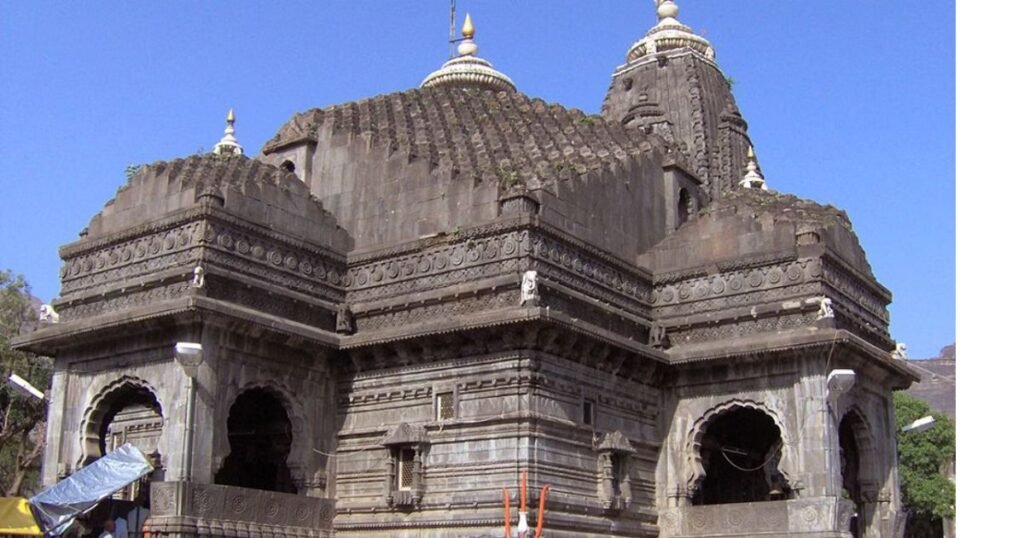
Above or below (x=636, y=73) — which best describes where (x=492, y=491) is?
below

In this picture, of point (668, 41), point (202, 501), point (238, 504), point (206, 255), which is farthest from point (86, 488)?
point (668, 41)

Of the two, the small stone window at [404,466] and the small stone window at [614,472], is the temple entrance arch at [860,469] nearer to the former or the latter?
the small stone window at [614,472]

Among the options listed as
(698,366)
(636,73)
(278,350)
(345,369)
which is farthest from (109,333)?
(636,73)

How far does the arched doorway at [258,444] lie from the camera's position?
20.3 meters

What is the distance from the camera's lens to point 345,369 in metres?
20.0

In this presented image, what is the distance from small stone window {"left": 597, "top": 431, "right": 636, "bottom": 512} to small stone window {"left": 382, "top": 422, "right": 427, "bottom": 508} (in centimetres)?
293

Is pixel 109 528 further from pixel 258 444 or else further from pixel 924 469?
pixel 924 469

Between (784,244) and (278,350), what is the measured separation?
896cm

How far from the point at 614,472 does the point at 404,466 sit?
3.48 m

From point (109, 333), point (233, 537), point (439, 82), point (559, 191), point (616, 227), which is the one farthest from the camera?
point (439, 82)

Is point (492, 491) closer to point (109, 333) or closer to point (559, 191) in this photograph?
point (559, 191)

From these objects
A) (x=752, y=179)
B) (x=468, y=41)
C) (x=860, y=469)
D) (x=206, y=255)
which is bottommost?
(x=860, y=469)

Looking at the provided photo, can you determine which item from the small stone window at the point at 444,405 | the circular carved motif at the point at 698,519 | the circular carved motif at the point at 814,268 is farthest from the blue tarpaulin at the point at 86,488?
the circular carved motif at the point at 814,268

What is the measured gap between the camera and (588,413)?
752 inches
